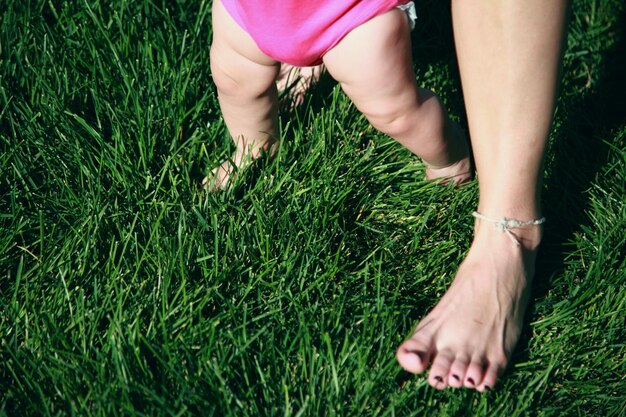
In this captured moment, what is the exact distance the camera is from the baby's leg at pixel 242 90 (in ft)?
5.28

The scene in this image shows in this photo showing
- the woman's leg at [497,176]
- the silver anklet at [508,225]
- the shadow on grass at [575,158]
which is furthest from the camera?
the shadow on grass at [575,158]

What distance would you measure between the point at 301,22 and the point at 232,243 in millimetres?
500

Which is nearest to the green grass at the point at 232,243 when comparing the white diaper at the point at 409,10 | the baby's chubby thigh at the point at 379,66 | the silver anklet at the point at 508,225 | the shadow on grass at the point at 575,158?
the shadow on grass at the point at 575,158

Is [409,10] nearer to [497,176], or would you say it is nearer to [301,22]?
[301,22]

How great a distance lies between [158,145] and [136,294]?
474 millimetres

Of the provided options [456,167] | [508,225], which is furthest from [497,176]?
[456,167]

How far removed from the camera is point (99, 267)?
1577mm

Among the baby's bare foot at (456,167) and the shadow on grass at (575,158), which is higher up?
the baby's bare foot at (456,167)

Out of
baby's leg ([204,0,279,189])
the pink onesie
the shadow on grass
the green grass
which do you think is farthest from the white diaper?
the shadow on grass

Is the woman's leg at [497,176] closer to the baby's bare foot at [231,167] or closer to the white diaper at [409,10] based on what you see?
the white diaper at [409,10]

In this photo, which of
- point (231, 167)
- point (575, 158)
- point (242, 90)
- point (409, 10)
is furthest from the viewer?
point (575, 158)

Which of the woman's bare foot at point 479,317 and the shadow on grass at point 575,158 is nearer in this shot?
the woman's bare foot at point 479,317

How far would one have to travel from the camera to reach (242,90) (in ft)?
5.49

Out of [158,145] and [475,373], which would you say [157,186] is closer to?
[158,145]
